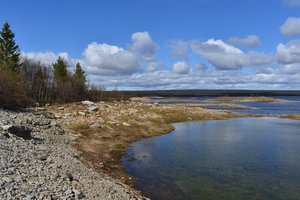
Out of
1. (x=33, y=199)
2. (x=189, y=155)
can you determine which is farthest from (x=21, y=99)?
(x=33, y=199)

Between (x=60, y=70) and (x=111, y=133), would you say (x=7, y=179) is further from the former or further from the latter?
(x=60, y=70)

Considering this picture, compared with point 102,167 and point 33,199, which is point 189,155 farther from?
point 33,199

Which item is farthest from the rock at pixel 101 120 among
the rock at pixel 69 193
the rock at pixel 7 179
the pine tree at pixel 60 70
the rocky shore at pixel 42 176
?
the pine tree at pixel 60 70

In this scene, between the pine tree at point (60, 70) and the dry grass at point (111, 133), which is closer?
the dry grass at point (111, 133)

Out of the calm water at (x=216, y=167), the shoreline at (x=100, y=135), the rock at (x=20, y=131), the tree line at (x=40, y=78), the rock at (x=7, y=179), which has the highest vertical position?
the tree line at (x=40, y=78)

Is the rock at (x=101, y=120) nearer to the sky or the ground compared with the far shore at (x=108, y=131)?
nearer to the sky

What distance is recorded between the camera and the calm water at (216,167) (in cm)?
1919

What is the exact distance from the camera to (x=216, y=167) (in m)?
25.1

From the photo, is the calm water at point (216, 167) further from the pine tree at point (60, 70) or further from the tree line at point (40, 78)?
the pine tree at point (60, 70)

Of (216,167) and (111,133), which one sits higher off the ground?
(111,133)

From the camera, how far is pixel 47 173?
16.6m

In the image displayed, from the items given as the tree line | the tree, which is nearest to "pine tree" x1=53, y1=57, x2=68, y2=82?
the tree line

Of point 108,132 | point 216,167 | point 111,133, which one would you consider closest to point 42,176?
point 216,167

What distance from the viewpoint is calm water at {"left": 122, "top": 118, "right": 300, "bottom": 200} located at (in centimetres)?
1919
